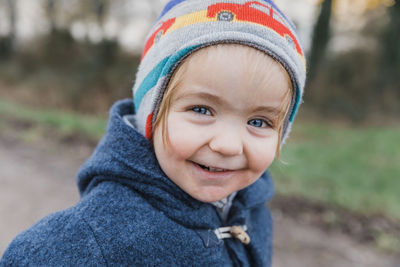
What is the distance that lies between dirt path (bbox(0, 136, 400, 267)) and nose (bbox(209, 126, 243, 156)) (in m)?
2.29

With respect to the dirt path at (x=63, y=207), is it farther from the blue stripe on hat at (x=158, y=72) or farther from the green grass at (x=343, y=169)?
the blue stripe on hat at (x=158, y=72)

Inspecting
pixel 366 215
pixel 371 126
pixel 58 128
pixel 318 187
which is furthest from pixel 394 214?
pixel 371 126

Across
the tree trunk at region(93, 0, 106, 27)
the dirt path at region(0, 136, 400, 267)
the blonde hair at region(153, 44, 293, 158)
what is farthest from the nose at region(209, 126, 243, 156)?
the tree trunk at region(93, 0, 106, 27)

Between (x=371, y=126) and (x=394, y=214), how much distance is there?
7.93 m

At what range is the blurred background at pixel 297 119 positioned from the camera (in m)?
3.55

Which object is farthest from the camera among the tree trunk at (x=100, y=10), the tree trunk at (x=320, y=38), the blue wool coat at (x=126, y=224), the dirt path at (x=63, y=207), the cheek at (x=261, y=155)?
the tree trunk at (x=100, y=10)

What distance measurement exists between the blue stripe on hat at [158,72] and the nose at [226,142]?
0.84 ft

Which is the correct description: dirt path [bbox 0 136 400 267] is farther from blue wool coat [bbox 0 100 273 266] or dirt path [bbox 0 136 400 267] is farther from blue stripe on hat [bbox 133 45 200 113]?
blue stripe on hat [bbox 133 45 200 113]

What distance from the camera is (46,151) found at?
16.8ft

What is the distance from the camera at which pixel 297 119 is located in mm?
10242

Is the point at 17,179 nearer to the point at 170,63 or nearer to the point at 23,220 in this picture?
the point at 23,220

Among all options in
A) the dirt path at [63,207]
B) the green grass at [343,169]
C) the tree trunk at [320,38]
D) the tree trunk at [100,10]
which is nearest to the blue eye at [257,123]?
the dirt path at [63,207]

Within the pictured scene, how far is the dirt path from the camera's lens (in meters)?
3.13

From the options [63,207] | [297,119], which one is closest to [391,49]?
[297,119]
